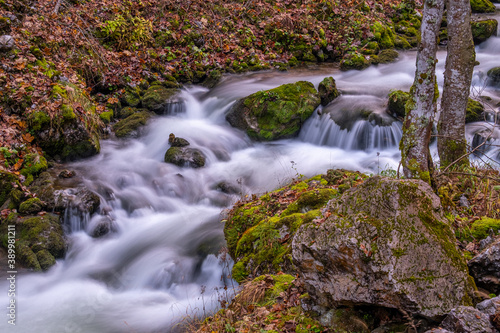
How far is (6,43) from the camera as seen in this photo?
9438 millimetres

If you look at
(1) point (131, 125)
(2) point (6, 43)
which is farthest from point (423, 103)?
(2) point (6, 43)

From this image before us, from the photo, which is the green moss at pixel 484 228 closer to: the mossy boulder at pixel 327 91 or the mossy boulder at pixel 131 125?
the mossy boulder at pixel 327 91

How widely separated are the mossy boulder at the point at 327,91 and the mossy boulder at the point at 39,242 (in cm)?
870

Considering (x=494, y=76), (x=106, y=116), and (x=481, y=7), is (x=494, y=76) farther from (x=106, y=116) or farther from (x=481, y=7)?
(x=106, y=116)

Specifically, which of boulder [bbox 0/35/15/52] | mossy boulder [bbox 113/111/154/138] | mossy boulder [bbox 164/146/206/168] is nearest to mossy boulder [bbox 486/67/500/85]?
mossy boulder [bbox 164/146/206/168]

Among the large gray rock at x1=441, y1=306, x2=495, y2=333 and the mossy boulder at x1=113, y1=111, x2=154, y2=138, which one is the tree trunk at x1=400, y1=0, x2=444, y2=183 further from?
the mossy boulder at x1=113, y1=111, x2=154, y2=138

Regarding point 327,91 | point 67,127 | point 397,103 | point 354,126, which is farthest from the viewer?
point 327,91

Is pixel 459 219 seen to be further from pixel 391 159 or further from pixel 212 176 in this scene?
pixel 212 176

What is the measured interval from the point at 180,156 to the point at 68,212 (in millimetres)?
3425

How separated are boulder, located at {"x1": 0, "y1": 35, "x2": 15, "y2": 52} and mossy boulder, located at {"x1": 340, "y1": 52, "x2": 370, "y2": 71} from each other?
38.6 ft

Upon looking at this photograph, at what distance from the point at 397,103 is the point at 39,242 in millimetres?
9804

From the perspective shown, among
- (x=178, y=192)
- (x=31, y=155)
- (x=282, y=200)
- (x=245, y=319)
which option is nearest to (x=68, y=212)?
(x=31, y=155)

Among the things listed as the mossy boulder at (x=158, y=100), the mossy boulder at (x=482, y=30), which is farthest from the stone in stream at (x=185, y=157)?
the mossy boulder at (x=482, y=30)

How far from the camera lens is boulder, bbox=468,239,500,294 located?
120 inches
